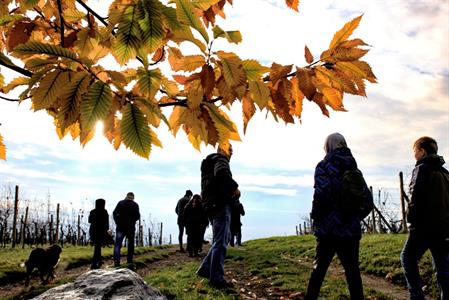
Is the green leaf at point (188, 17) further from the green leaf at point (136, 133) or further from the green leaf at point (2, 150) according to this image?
the green leaf at point (2, 150)

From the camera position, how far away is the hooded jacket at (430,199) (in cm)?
400

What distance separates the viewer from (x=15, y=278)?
10078 millimetres

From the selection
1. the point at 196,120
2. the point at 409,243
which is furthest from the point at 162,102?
the point at 409,243

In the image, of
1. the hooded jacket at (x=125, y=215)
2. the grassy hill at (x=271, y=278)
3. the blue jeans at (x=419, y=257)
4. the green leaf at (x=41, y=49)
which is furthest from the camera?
the hooded jacket at (x=125, y=215)

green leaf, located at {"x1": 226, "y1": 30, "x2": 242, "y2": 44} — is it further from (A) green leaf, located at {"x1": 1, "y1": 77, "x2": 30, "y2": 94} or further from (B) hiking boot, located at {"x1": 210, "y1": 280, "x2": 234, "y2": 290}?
(B) hiking boot, located at {"x1": 210, "y1": 280, "x2": 234, "y2": 290}

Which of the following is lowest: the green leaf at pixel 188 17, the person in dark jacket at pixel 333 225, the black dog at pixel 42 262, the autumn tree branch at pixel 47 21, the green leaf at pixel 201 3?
the black dog at pixel 42 262

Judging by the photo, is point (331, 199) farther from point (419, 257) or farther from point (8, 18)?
point (8, 18)

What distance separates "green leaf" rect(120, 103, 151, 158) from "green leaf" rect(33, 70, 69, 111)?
0.20 meters

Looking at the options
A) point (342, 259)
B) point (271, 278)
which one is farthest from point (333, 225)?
point (271, 278)

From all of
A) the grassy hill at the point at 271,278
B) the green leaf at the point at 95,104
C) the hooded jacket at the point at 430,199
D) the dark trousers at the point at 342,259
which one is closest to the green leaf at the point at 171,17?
the green leaf at the point at 95,104

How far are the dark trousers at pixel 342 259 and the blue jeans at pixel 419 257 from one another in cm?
97

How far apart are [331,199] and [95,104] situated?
9.90 feet

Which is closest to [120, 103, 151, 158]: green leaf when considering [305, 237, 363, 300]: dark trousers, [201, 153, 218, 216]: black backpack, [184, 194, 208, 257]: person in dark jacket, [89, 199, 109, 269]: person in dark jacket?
[305, 237, 363, 300]: dark trousers

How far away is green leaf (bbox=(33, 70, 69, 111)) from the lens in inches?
41.6
